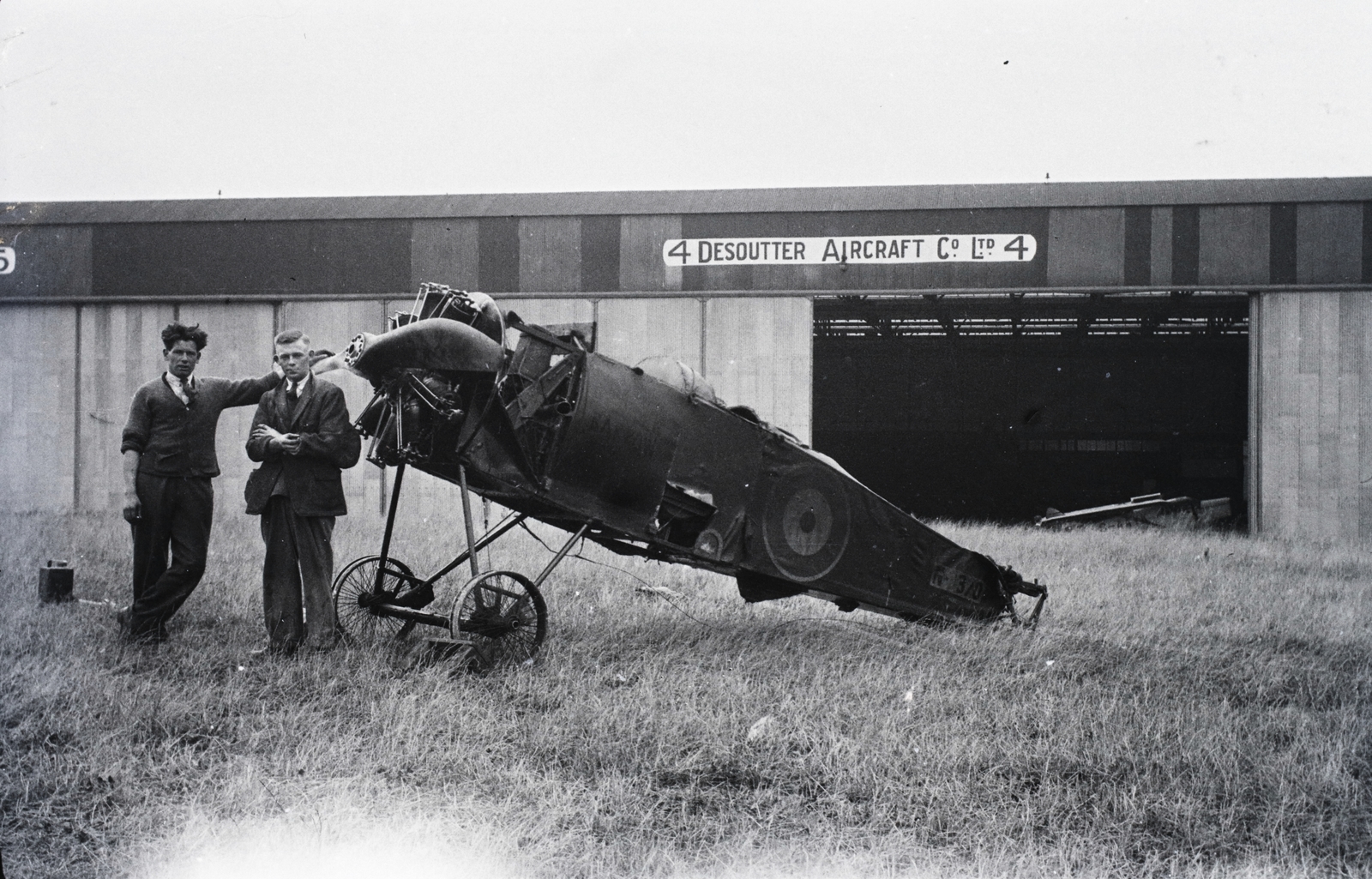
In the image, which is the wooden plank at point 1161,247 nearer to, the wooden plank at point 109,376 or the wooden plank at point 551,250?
the wooden plank at point 551,250

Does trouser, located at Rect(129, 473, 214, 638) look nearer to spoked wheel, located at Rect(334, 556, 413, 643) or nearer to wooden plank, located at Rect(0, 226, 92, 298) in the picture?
spoked wheel, located at Rect(334, 556, 413, 643)

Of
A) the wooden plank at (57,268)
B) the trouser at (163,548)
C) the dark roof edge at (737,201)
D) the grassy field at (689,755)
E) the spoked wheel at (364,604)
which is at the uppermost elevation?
the dark roof edge at (737,201)

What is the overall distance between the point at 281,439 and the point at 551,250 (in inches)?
357

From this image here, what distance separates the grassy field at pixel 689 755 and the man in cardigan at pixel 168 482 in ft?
0.97

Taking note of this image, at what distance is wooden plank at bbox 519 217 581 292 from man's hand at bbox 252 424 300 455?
351 inches

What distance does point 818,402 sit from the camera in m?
22.3

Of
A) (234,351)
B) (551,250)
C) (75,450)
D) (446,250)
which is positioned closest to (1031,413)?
(551,250)

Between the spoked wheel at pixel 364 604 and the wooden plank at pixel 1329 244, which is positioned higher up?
the wooden plank at pixel 1329 244

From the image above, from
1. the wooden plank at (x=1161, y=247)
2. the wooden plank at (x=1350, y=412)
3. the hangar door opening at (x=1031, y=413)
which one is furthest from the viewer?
the hangar door opening at (x=1031, y=413)

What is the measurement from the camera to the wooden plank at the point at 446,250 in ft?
43.8

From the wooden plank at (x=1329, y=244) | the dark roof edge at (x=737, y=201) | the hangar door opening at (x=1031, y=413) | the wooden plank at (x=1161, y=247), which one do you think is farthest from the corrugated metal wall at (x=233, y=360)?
the wooden plank at (x=1329, y=244)

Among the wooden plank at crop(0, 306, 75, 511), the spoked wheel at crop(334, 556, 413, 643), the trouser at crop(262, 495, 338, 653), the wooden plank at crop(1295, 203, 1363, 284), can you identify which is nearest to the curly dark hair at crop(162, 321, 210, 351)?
the trouser at crop(262, 495, 338, 653)

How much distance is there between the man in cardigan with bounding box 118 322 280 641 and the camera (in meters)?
4.85

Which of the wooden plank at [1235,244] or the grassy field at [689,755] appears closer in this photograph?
the grassy field at [689,755]
